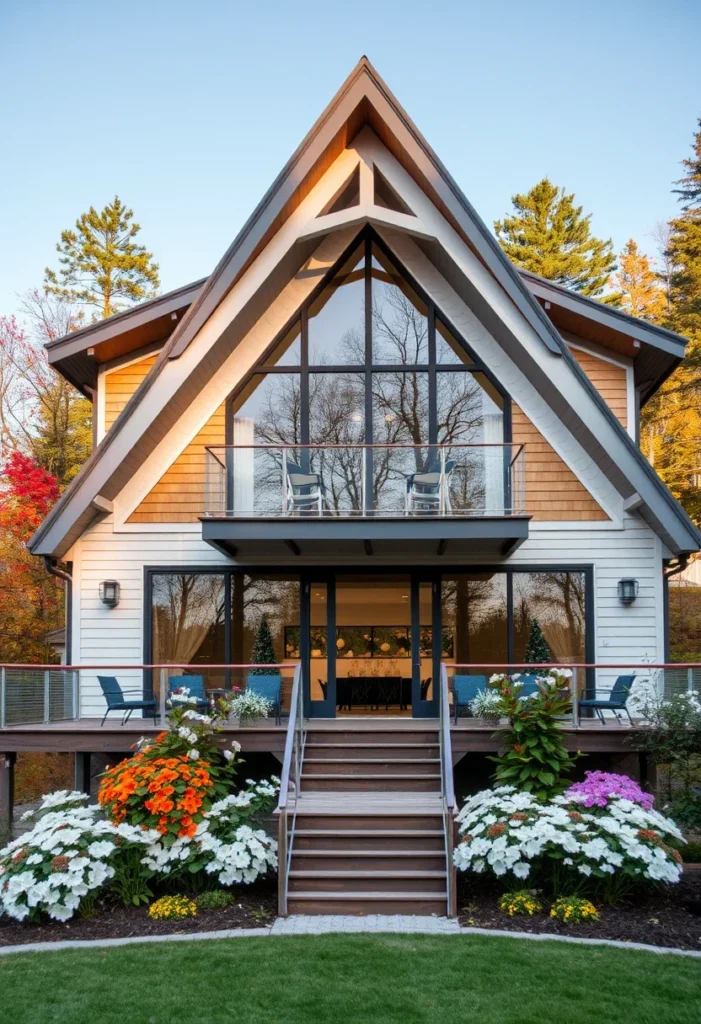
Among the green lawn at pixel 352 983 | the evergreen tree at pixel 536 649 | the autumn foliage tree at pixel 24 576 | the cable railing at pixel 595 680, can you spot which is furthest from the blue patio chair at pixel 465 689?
the autumn foliage tree at pixel 24 576

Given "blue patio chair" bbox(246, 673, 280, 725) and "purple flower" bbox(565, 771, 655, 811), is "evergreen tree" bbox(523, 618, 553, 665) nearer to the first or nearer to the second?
"purple flower" bbox(565, 771, 655, 811)

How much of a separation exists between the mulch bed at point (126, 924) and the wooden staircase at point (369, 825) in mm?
404

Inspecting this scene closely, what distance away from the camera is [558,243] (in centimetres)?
3766

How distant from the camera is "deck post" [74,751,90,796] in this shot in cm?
1315

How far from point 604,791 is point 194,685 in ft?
17.7

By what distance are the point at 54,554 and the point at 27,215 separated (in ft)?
69.1

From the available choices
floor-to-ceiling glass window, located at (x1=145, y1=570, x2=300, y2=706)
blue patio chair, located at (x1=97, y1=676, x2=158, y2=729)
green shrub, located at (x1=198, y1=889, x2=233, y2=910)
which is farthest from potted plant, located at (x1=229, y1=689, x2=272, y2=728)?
green shrub, located at (x1=198, y1=889, x2=233, y2=910)

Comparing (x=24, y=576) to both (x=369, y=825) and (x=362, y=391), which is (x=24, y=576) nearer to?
(x=362, y=391)

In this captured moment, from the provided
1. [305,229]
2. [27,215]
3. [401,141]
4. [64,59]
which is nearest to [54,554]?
[305,229]

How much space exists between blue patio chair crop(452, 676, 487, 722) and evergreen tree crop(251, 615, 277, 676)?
9.97 ft

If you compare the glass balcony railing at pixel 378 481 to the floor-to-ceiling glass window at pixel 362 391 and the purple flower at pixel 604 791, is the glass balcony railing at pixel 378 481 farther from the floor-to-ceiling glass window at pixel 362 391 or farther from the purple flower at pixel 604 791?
the purple flower at pixel 604 791

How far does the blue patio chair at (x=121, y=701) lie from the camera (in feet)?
40.7

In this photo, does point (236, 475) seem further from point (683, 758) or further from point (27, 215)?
point (27, 215)

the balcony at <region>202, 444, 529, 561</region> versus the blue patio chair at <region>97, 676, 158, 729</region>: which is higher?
the balcony at <region>202, 444, 529, 561</region>
